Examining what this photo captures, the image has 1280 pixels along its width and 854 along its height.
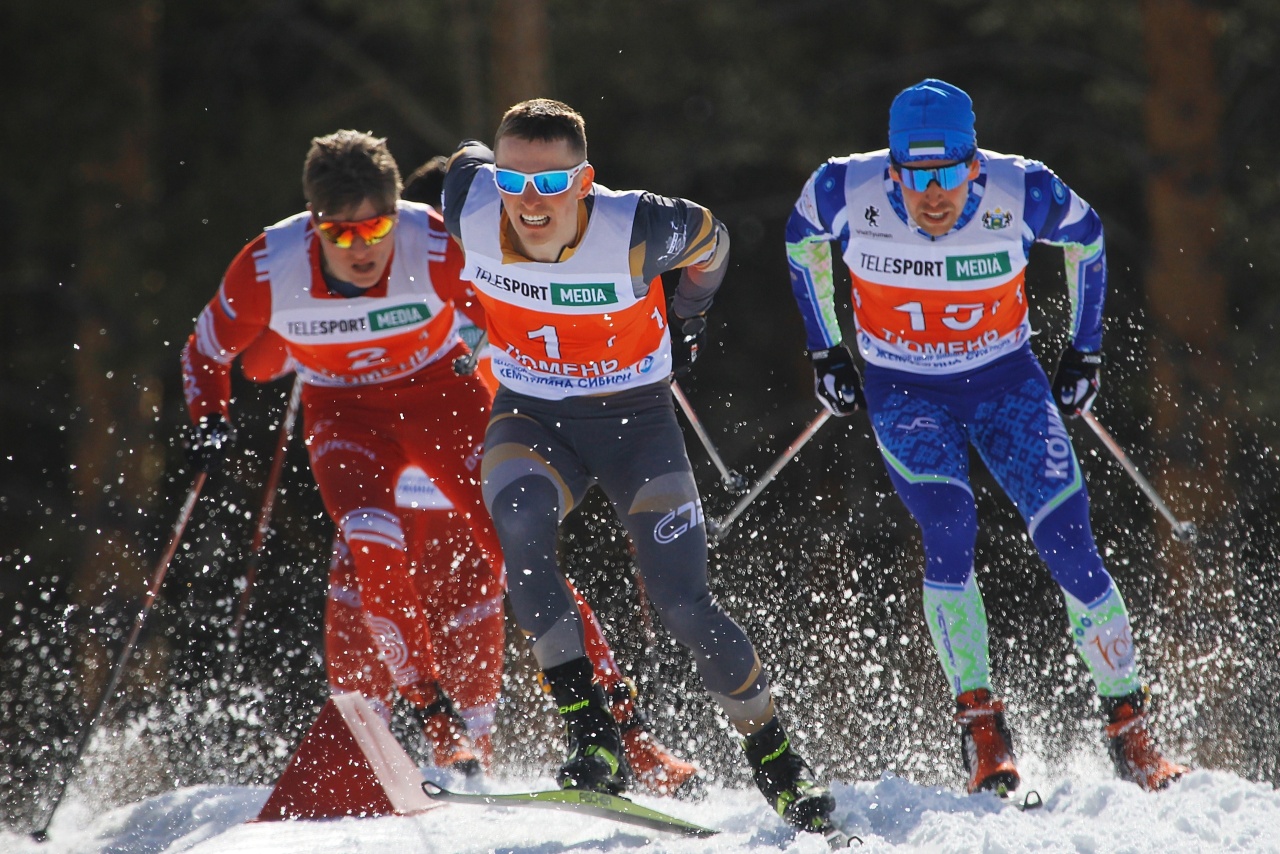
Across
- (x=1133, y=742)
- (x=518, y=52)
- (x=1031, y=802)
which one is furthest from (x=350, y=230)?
(x=518, y=52)

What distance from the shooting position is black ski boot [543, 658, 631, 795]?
4.14 metres

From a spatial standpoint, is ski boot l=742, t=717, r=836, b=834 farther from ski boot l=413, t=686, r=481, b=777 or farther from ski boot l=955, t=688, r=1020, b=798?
ski boot l=413, t=686, r=481, b=777

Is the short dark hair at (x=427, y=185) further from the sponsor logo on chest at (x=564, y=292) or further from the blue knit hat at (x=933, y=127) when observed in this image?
the blue knit hat at (x=933, y=127)

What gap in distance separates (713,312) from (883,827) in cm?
1017

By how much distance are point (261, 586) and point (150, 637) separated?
2857 mm

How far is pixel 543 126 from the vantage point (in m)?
4.20

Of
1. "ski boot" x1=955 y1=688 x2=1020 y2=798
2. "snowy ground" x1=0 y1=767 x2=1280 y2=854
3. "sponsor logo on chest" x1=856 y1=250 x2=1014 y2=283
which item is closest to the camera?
"snowy ground" x1=0 y1=767 x2=1280 y2=854

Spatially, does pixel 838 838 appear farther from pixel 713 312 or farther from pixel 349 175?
pixel 713 312

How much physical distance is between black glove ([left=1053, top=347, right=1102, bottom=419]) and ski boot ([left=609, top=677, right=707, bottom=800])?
187 cm

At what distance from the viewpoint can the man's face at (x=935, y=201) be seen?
4.71 metres

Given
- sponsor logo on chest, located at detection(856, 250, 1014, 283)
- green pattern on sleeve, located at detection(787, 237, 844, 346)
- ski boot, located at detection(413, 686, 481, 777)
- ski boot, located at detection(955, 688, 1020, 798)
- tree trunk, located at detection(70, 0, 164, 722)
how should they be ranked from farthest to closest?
tree trunk, located at detection(70, 0, 164, 722)
ski boot, located at detection(413, 686, 481, 777)
green pattern on sleeve, located at detection(787, 237, 844, 346)
sponsor logo on chest, located at detection(856, 250, 1014, 283)
ski boot, located at detection(955, 688, 1020, 798)

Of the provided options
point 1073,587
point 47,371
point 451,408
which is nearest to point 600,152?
point 47,371

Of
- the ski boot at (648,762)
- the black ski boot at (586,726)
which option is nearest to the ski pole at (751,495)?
the ski boot at (648,762)

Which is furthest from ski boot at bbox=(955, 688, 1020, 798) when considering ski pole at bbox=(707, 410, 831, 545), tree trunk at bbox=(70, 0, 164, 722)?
tree trunk at bbox=(70, 0, 164, 722)
